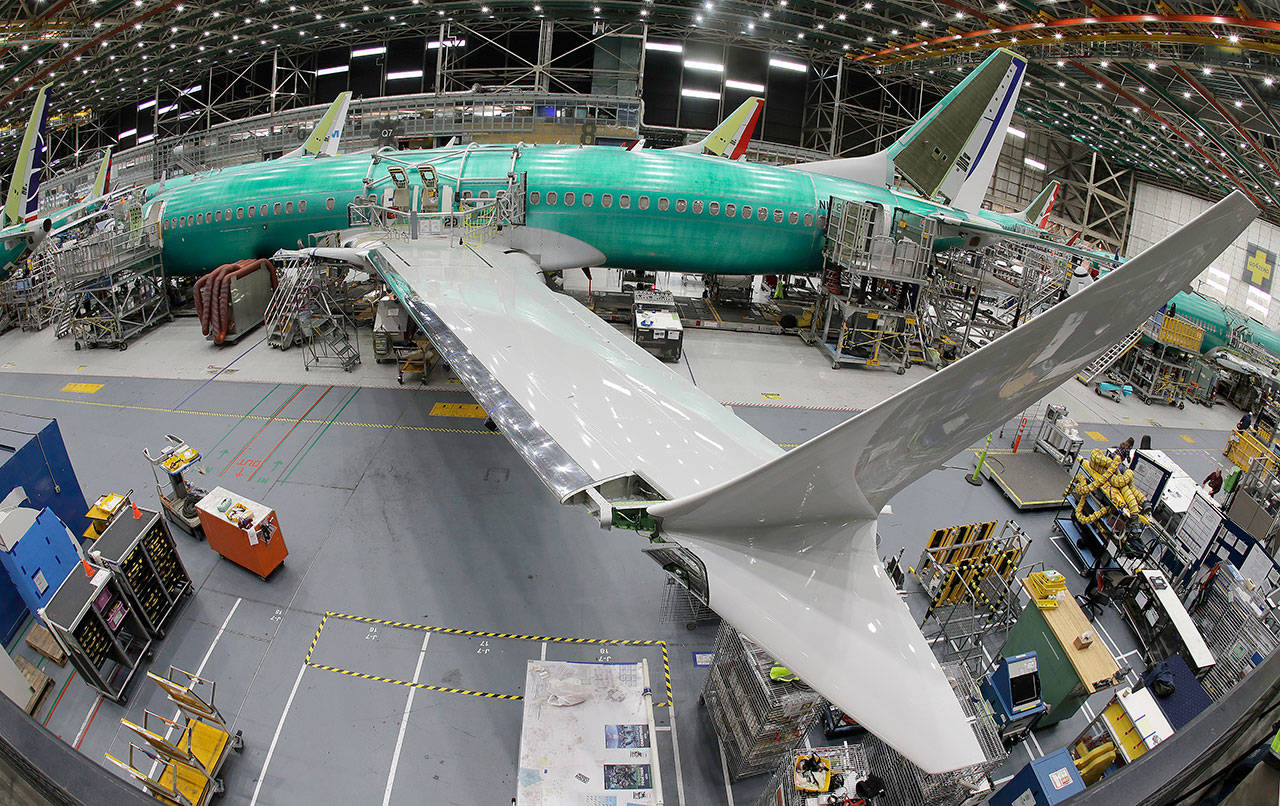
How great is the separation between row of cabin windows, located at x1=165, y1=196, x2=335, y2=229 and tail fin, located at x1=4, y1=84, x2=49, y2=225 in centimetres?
629

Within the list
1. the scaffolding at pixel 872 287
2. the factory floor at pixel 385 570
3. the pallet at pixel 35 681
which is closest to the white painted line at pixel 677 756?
the factory floor at pixel 385 570

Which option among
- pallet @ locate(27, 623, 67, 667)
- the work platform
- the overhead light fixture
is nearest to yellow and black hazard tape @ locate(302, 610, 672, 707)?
pallet @ locate(27, 623, 67, 667)

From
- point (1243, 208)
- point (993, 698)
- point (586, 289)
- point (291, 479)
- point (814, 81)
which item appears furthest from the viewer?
point (814, 81)

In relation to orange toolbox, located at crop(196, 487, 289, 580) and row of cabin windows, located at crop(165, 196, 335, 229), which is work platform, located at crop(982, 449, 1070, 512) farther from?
row of cabin windows, located at crop(165, 196, 335, 229)

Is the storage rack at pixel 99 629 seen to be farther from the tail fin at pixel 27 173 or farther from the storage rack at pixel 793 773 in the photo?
the tail fin at pixel 27 173

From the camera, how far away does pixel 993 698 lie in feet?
25.2

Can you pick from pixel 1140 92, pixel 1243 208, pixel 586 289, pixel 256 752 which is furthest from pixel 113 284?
pixel 1140 92

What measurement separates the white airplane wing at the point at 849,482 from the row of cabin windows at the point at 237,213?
1569cm

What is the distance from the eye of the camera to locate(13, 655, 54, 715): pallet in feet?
24.3

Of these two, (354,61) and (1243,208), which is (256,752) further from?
(354,61)

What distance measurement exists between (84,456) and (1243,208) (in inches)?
665

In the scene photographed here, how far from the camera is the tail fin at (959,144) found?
16.5 metres

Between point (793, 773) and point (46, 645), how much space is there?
963 cm

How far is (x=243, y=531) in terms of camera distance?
9008 millimetres
